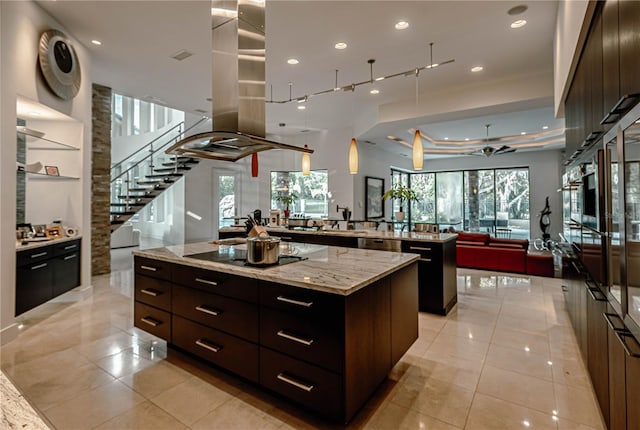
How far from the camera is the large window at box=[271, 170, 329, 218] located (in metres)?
9.88

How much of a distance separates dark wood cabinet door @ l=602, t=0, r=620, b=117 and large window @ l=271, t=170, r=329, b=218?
8144 mm

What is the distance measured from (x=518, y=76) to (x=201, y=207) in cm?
858

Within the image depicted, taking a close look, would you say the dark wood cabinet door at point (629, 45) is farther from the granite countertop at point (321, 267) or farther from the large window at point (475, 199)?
the large window at point (475, 199)

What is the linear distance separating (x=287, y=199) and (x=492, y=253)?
5280mm

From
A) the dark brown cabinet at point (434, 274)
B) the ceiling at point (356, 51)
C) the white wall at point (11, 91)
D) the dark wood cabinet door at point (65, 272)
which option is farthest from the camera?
the dark wood cabinet door at point (65, 272)

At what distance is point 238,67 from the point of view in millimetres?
2504

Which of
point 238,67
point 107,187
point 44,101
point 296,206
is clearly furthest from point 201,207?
point 238,67

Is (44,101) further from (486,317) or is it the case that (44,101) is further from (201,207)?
(201,207)

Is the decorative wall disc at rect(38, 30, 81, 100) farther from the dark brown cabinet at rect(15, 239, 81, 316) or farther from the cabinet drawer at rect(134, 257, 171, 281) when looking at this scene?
the cabinet drawer at rect(134, 257, 171, 281)

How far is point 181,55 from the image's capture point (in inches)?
184

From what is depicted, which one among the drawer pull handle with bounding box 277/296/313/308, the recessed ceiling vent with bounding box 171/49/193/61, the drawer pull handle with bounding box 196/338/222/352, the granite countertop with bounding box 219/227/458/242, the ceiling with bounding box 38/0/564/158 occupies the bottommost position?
the drawer pull handle with bounding box 196/338/222/352

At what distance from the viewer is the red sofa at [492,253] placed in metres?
5.93

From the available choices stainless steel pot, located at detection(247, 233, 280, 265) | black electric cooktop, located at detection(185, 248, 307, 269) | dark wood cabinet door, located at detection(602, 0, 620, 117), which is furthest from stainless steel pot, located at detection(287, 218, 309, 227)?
dark wood cabinet door, located at detection(602, 0, 620, 117)

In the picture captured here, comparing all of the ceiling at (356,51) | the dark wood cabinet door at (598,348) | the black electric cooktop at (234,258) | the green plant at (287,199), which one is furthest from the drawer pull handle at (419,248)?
the green plant at (287,199)
